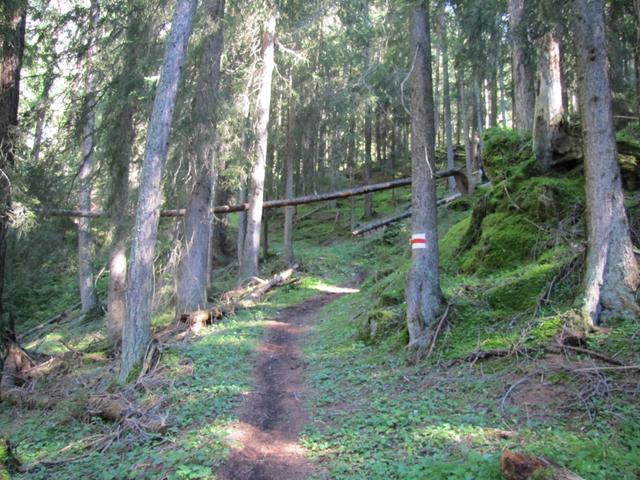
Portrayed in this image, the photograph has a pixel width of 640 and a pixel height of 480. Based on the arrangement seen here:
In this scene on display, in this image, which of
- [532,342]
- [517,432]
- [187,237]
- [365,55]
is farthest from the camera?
[365,55]

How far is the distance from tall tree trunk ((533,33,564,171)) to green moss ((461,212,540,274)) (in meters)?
1.62

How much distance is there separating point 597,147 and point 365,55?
13.3 m

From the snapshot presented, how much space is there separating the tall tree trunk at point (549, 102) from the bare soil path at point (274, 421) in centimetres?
633

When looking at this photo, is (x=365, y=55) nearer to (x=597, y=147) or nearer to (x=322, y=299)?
(x=322, y=299)

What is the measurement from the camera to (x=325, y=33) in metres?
18.5

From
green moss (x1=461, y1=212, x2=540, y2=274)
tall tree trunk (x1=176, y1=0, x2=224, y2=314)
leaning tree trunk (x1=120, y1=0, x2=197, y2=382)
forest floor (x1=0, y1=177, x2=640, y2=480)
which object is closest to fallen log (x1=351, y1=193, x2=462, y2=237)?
tall tree trunk (x1=176, y1=0, x2=224, y2=314)

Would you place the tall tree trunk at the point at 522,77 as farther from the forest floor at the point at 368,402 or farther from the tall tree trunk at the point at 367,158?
the tall tree trunk at the point at 367,158

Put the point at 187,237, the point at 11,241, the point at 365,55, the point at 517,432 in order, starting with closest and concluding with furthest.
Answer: the point at 517,432, the point at 11,241, the point at 187,237, the point at 365,55

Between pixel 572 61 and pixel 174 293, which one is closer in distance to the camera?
pixel 572 61

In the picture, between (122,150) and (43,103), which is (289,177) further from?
(43,103)

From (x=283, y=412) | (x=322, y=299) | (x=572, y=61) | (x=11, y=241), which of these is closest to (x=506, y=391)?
(x=283, y=412)

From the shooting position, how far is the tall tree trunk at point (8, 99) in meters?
8.62

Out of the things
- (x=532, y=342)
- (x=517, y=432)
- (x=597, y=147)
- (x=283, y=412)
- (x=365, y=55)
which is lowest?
(x=283, y=412)

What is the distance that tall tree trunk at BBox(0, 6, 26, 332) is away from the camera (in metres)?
8.62
